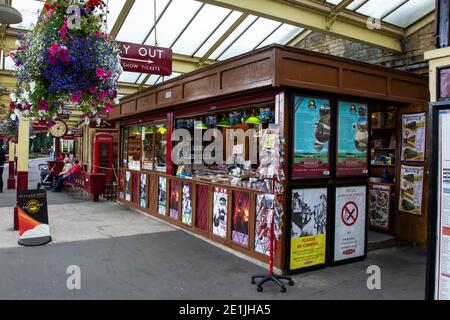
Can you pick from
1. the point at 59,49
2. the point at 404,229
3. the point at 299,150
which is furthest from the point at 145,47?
the point at 404,229

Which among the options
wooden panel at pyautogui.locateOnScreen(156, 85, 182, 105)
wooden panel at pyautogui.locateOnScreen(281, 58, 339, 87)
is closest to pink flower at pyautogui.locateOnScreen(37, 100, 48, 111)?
wooden panel at pyautogui.locateOnScreen(281, 58, 339, 87)

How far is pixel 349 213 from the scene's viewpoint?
5.54 metres

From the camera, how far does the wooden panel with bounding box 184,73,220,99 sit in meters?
5.90

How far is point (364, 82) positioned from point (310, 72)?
1.07 metres

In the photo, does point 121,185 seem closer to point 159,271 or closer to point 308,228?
point 159,271

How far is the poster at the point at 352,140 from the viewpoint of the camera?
17.9 ft

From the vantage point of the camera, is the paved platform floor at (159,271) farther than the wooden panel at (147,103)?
No

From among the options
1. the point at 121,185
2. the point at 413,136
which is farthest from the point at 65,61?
the point at 121,185

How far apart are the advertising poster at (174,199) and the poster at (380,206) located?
12.4 ft

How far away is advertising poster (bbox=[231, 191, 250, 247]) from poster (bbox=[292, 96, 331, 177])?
1026mm

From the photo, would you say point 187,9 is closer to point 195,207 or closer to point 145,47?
point 145,47

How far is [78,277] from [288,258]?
2.63 meters

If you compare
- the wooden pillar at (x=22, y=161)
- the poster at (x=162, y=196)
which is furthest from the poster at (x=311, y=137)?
the wooden pillar at (x=22, y=161)

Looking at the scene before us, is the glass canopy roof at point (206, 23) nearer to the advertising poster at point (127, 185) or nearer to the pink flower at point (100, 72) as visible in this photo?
the advertising poster at point (127, 185)
